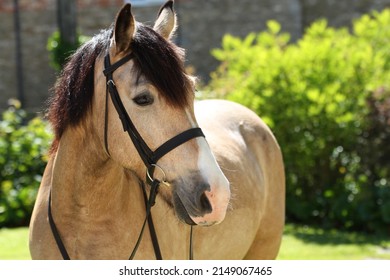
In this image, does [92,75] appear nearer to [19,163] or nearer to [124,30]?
[124,30]

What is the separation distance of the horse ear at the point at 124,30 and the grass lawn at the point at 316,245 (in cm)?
497

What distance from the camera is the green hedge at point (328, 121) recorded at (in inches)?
345

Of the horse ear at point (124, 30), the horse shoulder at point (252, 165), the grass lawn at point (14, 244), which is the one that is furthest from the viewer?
the grass lawn at point (14, 244)

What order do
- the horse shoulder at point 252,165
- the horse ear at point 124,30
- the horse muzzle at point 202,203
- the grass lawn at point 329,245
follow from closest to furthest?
1. the horse muzzle at point 202,203
2. the horse ear at point 124,30
3. the horse shoulder at point 252,165
4. the grass lawn at point 329,245

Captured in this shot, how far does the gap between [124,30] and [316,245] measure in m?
5.77

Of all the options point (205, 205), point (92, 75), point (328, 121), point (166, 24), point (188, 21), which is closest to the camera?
point (205, 205)

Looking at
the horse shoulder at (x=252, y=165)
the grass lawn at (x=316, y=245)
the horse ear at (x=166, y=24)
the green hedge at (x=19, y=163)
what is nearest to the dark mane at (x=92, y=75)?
the horse ear at (x=166, y=24)

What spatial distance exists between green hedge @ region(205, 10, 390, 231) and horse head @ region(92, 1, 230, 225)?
592cm

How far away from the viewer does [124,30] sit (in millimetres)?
2918

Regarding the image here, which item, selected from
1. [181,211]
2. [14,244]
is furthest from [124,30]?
[14,244]

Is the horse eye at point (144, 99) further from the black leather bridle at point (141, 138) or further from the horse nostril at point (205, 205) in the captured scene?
the horse nostril at point (205, 205)

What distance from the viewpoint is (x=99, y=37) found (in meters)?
3.20

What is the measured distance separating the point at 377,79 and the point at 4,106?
10.8 m
